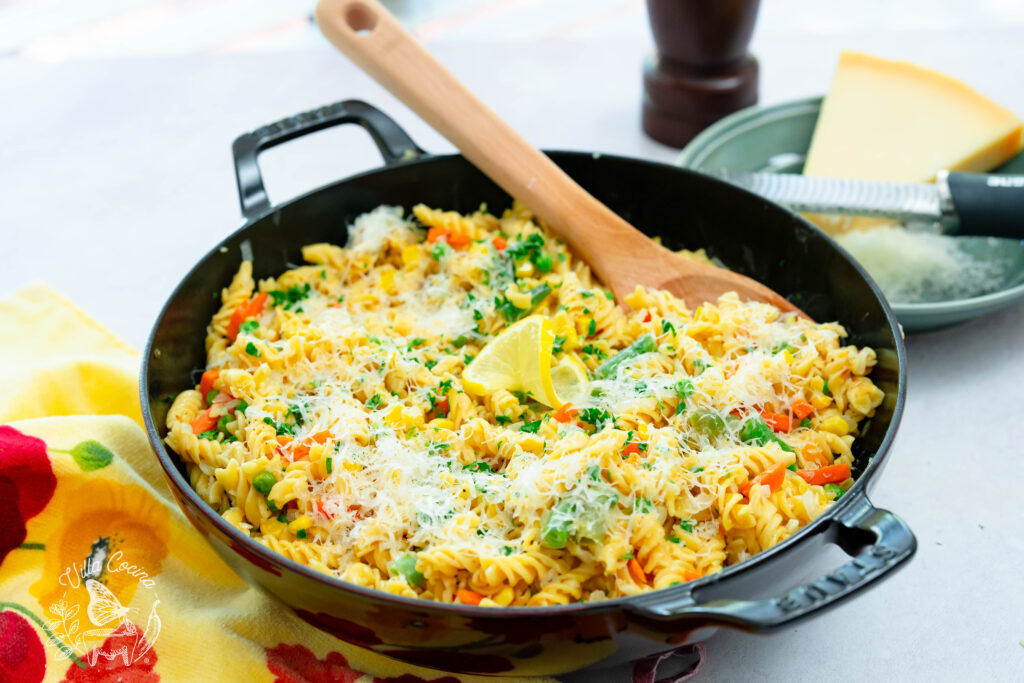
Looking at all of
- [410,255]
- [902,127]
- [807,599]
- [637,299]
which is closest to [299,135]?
[410,255]

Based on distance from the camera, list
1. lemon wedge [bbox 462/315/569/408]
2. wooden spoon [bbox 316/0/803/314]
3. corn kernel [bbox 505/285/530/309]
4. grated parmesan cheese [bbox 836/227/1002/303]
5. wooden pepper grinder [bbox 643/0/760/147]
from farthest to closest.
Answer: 1. wooden pepper grinder [bbox 643/0/760/147]
2. grated parmesan cheese [bbox 836/227/1002/303]
3. wooden spoon [bbox 316/0/803/314]
4. corn kernel [bbox 505/285/530/309]
5. lemon wedge [bbox 462/315/569/408]

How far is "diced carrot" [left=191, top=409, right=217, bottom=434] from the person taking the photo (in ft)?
6.98

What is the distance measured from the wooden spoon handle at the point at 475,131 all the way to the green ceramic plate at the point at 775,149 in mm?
673

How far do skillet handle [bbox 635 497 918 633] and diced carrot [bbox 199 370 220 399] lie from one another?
4.31ft

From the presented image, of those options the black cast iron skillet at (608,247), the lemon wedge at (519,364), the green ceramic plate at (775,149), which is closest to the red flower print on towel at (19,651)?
the black cast iron skillet at (608,247)

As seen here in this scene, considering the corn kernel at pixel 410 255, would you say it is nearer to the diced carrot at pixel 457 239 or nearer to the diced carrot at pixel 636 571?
the diced carrot at pixel 457 239

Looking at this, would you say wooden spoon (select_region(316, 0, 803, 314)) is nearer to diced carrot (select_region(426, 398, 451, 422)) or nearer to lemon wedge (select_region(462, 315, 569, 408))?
lemon wedge (select_region(462, 315, 569, 408))

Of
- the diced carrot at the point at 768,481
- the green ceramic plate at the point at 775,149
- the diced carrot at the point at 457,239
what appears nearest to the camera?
the diced carrot at the point at 768,481

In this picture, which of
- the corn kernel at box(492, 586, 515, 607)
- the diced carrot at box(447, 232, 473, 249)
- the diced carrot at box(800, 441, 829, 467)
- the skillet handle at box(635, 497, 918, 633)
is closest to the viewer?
the skillet handle at box(635, 497, 918, 633)

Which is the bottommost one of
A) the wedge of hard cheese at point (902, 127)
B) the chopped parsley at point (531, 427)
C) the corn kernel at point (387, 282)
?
the chopped parsley at point (531, 427)

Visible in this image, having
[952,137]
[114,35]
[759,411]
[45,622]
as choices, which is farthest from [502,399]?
[114,35]

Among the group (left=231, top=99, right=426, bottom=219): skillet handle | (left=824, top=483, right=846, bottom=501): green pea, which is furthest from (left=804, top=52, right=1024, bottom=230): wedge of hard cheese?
(left=231, top=99, right=426, bottom=219): skillet handle

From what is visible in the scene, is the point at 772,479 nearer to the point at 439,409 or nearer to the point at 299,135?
the point at 439,409

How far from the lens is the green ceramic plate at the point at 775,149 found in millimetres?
2938
